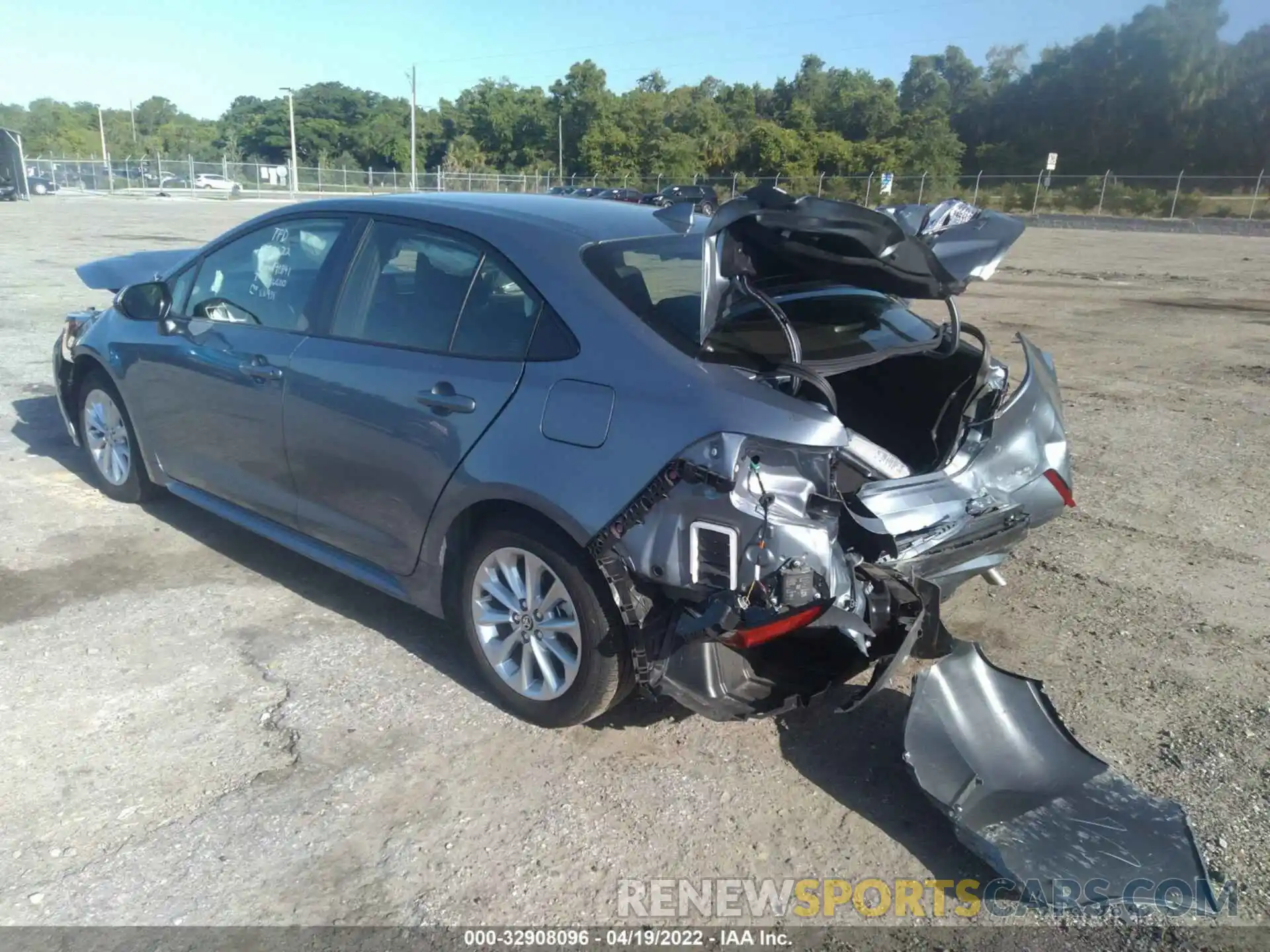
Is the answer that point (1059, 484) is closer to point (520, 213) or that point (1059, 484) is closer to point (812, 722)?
point (812, 722)

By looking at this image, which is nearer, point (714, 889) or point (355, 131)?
point (714, 889)

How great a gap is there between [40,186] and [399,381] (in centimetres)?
5095

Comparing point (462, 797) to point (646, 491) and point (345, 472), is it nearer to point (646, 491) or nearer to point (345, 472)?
point (646, 491)

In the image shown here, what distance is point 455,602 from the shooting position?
375cm

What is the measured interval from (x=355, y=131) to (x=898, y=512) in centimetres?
9647

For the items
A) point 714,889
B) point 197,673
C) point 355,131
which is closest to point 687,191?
point 197,673

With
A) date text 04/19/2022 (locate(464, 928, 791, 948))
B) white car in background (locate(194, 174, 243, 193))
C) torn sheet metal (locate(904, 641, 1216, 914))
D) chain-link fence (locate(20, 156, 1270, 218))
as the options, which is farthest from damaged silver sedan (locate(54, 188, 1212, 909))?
white car in background (locate(194, 174, 243, 193))

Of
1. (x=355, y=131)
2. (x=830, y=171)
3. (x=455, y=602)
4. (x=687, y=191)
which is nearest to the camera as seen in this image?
(x=455, y=602)

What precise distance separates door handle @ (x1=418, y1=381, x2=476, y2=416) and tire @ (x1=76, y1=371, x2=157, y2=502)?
8.33 feet

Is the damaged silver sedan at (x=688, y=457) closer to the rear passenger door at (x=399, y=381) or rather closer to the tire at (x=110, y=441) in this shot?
the rear passenger door at (x=399, y=381)

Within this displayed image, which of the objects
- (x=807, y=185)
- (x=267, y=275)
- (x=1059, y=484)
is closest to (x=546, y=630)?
(x=1059, y=484)

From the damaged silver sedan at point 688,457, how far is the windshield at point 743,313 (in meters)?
0.01

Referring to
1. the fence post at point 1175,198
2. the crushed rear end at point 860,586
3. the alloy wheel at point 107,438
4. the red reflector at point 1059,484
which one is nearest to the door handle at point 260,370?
the alloy wheel at point 107,438

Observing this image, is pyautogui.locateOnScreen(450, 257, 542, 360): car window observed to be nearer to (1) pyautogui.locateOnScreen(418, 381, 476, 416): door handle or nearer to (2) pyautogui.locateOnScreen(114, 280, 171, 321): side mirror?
(1) pyautogui.locateOnScreen(418, 381, 476, 416): door handle
